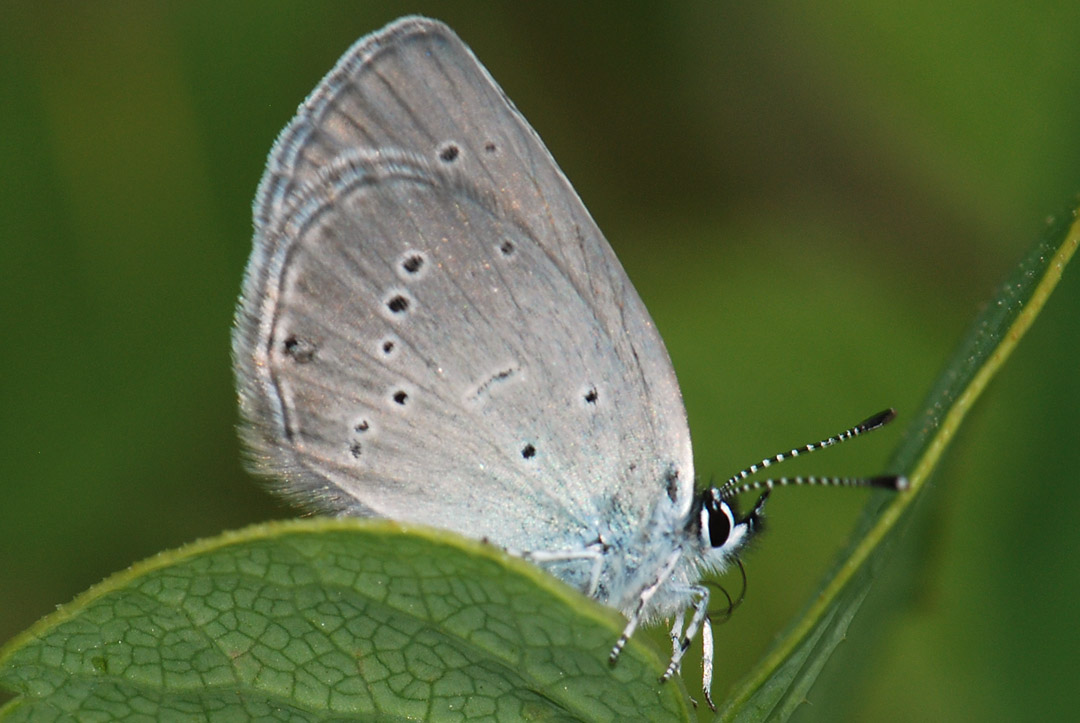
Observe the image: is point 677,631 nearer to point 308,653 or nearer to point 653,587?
point 653,587

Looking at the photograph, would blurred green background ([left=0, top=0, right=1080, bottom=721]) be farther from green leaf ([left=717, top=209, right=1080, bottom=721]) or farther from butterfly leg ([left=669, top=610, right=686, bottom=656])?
green leaf ([left=717, top=209, right=1080, bottom=721])

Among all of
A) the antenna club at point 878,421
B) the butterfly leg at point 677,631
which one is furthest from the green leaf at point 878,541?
the butterfly leg at point 677,631

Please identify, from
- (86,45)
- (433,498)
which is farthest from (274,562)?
(86,45)

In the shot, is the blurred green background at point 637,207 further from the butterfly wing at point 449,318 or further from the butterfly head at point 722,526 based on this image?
the butterfly wing at point 449,318

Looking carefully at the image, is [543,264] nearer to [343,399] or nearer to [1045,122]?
[343,399]

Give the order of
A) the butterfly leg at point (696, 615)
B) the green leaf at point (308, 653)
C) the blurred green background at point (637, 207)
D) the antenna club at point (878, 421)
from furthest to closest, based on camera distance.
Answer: the blurred green background at point (637, 207) → the antenna club at point (878, 421) → the butterfly leg at point (696, 615) → the green leaf at point (308, 653)

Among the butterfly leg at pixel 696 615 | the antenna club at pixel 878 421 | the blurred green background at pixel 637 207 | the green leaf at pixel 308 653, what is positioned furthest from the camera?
the blurred green background at pixel 637 207

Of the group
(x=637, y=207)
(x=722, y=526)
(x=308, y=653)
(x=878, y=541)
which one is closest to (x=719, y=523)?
(x=722, y=526)

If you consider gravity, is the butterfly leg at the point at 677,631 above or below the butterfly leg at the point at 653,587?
below
